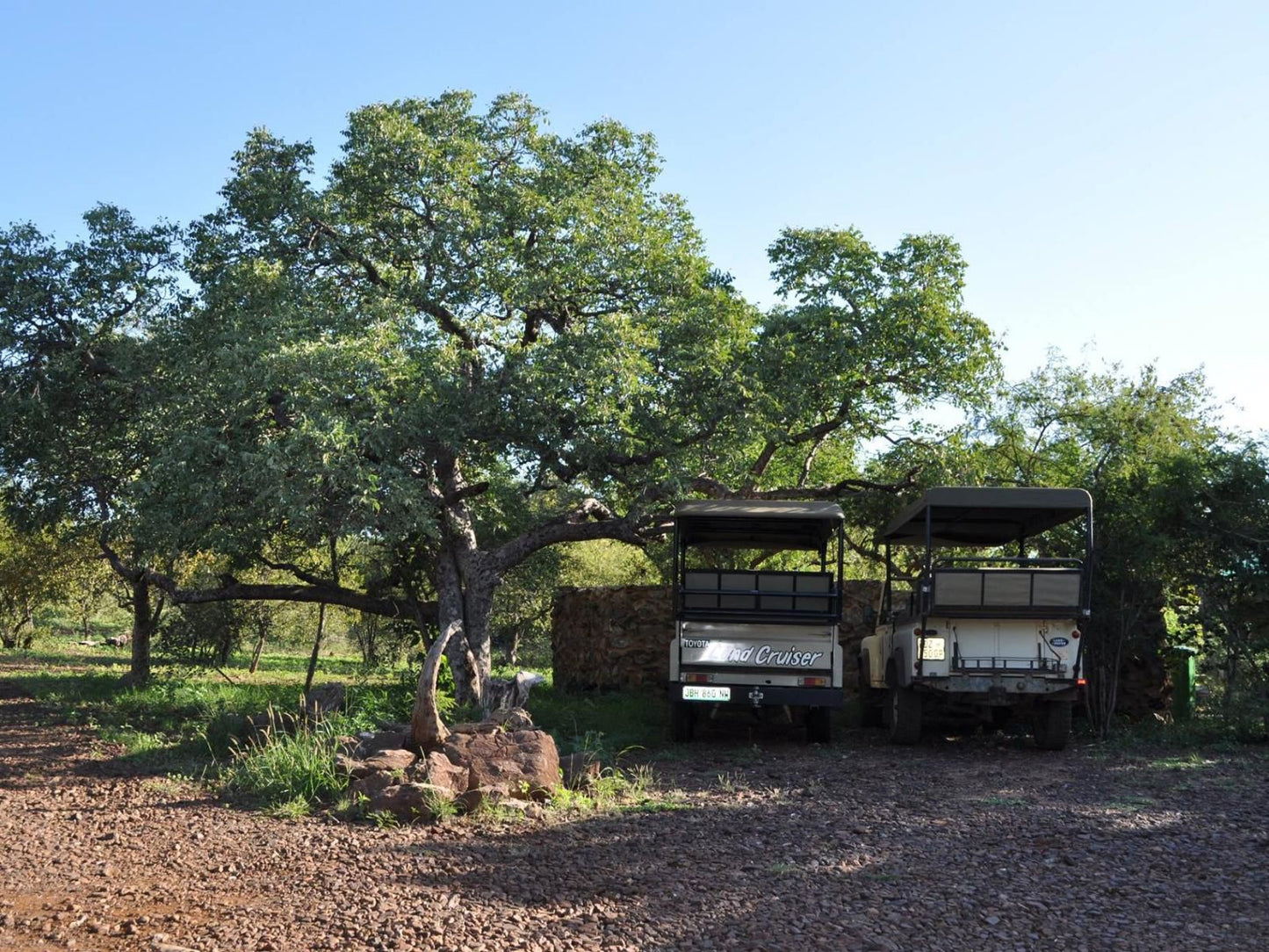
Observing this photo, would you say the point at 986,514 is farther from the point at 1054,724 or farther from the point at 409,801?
the point at 409,801

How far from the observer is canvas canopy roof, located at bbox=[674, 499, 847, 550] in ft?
44.4

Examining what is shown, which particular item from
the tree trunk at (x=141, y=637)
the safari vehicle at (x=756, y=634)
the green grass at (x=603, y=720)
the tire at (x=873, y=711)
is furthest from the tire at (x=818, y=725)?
the tree trunk at (x=141, y=637)

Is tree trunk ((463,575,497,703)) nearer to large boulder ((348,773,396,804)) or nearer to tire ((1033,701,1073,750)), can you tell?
tire ((1033,701,1073,750))

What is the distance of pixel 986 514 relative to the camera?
14141 millimetres

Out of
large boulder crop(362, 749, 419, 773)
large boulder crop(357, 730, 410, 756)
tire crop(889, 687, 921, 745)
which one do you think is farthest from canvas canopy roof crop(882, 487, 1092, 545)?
large boulder crop(362, 749, 419, 773)

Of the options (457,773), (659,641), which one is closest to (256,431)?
(457,773)

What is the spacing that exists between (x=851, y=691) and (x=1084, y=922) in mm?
13244

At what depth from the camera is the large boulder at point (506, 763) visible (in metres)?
8.58

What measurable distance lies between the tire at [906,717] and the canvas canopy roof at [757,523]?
6.96 feet

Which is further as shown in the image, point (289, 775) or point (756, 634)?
point (756, 634)

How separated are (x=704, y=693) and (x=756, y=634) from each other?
878 mm

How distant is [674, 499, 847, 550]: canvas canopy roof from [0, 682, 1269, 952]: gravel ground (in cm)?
402

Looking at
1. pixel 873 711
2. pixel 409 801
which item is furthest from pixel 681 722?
pixel 409 801

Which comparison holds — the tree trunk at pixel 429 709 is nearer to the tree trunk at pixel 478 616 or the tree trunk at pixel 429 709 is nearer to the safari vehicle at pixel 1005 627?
the safari vehicle at pixel 1005 627
